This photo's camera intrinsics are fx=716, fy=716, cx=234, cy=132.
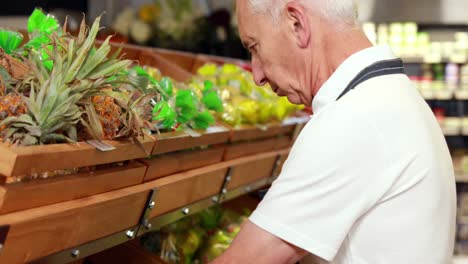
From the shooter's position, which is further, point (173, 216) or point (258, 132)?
point (258, 132)

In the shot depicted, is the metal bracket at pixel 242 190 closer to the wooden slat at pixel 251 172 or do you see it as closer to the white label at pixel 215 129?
the wooden slat at pixel 251 172

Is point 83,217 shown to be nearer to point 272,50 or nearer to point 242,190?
point 272,50

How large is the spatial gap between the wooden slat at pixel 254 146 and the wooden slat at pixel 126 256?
0.63 meters

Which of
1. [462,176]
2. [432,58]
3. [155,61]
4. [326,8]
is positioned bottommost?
[462,176]

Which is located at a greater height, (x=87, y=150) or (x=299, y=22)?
(x=299, y=22)

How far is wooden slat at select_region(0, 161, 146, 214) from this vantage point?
1.49 metres

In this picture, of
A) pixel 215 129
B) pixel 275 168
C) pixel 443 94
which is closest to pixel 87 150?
pixel 215 129

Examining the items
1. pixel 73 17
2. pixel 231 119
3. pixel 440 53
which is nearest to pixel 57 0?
pixel 73 17

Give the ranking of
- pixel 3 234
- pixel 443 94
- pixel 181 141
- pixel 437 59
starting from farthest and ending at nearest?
pixel 443 94 → pixel 437 59 → pixel 181 141 → pixel 3 234

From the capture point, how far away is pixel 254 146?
3129 mm

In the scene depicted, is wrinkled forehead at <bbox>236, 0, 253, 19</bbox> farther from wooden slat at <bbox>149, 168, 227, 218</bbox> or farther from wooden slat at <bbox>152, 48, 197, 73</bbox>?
wooden slat at <bbox>152, 48, 197, 73</bbox>

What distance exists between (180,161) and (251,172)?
74cm

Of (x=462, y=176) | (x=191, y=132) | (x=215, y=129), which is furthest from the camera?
(x=462, y=176)

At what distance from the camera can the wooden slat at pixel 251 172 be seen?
→ 110 inches
